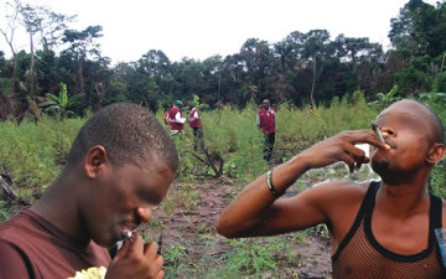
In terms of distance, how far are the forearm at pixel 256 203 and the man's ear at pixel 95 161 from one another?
2.47 feet

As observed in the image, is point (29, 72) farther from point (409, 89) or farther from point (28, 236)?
point (28, 236)

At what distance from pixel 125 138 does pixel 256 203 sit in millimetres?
730

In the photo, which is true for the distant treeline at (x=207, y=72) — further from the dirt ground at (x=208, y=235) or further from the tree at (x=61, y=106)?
the dirt ground at (x=208, y=235)

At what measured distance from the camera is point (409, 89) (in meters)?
10.6

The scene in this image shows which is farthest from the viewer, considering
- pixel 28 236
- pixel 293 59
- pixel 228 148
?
pixel 293 59

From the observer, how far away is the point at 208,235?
459 centimetres

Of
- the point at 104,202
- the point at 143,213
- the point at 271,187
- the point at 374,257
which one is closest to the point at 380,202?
the point at 374,257

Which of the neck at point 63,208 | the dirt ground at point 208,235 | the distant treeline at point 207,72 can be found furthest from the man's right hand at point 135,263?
the distant treeline at point 207,72

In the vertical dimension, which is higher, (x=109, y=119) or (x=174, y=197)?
(x=109, y=119)

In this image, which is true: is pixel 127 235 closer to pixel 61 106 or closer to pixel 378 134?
pixel 378 134

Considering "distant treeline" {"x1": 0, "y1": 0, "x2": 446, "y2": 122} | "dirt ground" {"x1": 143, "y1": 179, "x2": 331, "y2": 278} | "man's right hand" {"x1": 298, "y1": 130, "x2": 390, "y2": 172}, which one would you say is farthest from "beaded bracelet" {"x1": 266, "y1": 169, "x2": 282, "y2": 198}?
"distant treeline" {"x1": 0, "y1": 0, "x2": 446, "y2": 122}

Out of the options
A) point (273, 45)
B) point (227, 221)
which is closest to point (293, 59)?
point (273, 45)

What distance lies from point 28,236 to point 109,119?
377mm

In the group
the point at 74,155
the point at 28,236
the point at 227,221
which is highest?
the point at 74,155
